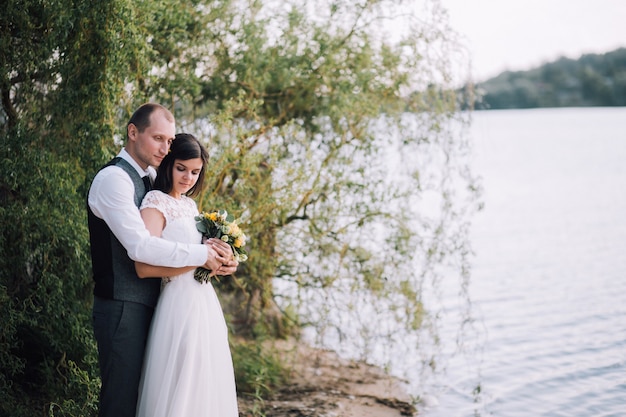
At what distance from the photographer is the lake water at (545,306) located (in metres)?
7.16

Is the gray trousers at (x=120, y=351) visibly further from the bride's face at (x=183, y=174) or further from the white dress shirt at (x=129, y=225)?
the bride's face at (x=183, y=174)

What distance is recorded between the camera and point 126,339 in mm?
3229

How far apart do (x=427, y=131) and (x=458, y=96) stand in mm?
434

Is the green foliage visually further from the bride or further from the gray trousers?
the gray trousers

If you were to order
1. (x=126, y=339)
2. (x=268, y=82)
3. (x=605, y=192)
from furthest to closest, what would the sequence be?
(x=605, y=192) → (x=268, y=82) → (x=126, y=339)

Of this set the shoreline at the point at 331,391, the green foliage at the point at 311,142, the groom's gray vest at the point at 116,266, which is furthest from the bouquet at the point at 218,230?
the shoreline at the point at 331,391

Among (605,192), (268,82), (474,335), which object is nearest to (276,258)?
(268,82)

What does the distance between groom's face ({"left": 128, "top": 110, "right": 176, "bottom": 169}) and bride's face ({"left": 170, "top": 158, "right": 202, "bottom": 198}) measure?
3.8 inches

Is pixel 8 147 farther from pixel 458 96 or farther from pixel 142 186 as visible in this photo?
pixel 458 96

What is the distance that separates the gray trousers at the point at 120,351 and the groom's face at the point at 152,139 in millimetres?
703

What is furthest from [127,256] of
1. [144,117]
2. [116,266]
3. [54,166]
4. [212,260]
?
[54,166]

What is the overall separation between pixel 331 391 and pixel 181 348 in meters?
3.52

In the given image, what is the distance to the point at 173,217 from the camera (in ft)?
10.9

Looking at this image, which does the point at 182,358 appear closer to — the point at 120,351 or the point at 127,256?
the point at 120,351
